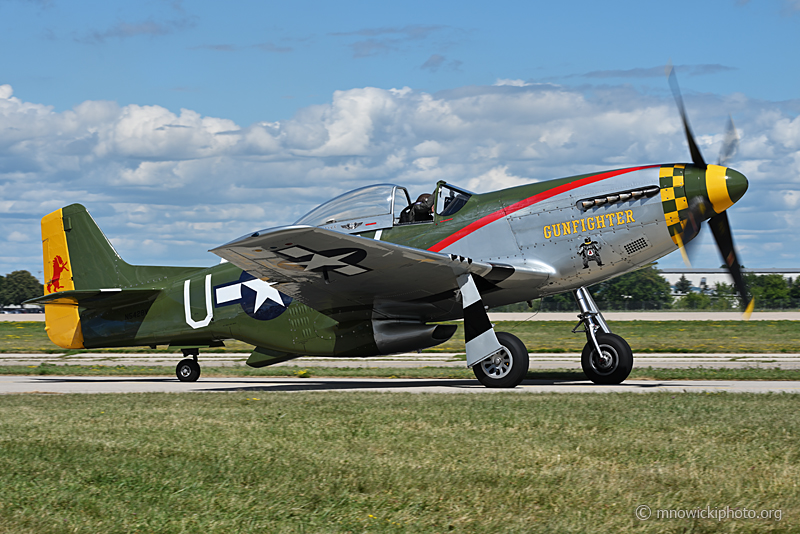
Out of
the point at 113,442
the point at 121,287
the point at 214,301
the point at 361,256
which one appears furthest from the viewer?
the point at 121,287

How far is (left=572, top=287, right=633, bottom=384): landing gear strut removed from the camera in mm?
12352

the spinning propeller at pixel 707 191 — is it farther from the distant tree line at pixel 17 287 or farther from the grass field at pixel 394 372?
the distant tree line at pixel 17 287

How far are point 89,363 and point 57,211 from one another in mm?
7303

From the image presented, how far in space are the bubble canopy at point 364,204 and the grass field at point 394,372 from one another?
4032 millimetres

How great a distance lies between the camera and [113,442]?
6.33 metres

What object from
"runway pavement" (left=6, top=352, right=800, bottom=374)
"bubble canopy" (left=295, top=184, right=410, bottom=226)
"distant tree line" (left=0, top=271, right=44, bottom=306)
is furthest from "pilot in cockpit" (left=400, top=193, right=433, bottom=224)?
"distant tree line" (left=0, top=271, right=44, bottom=306)

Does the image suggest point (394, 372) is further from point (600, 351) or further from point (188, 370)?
point (600, 351)

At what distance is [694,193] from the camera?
35.8 feet

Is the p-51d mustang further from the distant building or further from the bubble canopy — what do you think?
the distant building

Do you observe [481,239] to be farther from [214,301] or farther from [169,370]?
[169,370]

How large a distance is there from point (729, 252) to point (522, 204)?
3.47 meters

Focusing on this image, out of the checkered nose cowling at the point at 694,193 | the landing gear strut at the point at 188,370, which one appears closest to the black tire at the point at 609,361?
the checkered nose cowling at the point at 694,193

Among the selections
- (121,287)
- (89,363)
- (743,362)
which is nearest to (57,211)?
(121,287)

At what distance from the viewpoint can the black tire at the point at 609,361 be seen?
40.5ft
